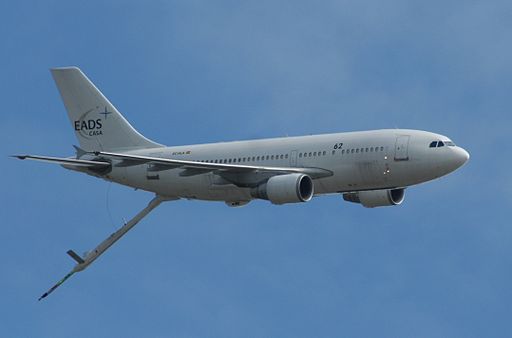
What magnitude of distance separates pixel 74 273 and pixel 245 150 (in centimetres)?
1477

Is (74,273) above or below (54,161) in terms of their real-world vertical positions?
below

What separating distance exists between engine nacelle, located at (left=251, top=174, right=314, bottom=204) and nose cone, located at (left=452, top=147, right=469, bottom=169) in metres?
8.22

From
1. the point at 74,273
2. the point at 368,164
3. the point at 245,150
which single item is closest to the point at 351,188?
the point at 368,164

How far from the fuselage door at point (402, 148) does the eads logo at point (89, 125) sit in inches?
915

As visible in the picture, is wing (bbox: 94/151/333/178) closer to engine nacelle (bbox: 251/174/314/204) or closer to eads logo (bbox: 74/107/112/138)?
engine nacelle (bbox: 251/174/314/204)

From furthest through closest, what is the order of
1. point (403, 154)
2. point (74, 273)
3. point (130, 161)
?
point (74, 273), point (130, 161), point (403, 154)

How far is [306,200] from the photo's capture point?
272 ft

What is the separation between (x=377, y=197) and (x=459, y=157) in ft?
25.0

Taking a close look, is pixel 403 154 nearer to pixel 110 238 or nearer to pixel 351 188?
pixel 351 188

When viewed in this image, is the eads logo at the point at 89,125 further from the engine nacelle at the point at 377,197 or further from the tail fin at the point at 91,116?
the engine nacelle at the point at 377,197

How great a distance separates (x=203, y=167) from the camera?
86062 mm

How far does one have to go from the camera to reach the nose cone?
8294 centimetres

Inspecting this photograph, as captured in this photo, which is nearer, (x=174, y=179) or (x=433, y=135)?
(x=433, y=135)

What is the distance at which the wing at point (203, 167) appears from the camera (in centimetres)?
8419
